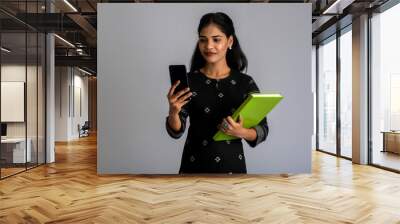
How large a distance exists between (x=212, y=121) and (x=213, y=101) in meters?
0.32

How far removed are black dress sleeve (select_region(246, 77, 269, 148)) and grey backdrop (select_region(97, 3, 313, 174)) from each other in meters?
0.14

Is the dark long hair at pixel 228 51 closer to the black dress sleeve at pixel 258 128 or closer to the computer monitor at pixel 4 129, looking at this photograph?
the black dress sleeve at pixel 258 128

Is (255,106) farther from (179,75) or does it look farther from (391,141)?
(391,141)

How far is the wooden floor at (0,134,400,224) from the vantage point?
433cm

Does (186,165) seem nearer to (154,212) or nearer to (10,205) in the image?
(154,212)

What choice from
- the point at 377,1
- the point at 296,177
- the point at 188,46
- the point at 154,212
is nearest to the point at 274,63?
the point at 188,46

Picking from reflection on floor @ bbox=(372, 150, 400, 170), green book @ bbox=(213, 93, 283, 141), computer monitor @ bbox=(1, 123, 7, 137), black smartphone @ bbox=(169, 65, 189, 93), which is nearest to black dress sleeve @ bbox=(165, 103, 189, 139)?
black smartphone @ bbox=(169, 65, 189, 93)

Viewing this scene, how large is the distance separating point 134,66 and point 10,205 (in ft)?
10.1

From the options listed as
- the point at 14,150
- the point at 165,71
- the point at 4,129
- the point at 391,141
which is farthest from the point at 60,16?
the point at 391,141

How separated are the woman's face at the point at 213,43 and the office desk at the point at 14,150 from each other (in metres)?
4.18

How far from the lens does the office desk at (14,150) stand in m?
7.76

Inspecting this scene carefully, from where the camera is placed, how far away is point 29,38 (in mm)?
8148

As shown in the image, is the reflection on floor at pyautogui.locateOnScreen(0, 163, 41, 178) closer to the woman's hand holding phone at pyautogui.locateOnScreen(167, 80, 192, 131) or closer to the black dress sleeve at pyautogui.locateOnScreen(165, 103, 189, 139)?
the black dress sleeve at pyautogui.locateOnScreen(165, 103, 189, 139)

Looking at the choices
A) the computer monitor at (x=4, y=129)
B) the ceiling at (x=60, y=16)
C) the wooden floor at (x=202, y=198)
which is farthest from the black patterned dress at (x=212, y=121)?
the computer monitor at (x=4, y=129)
